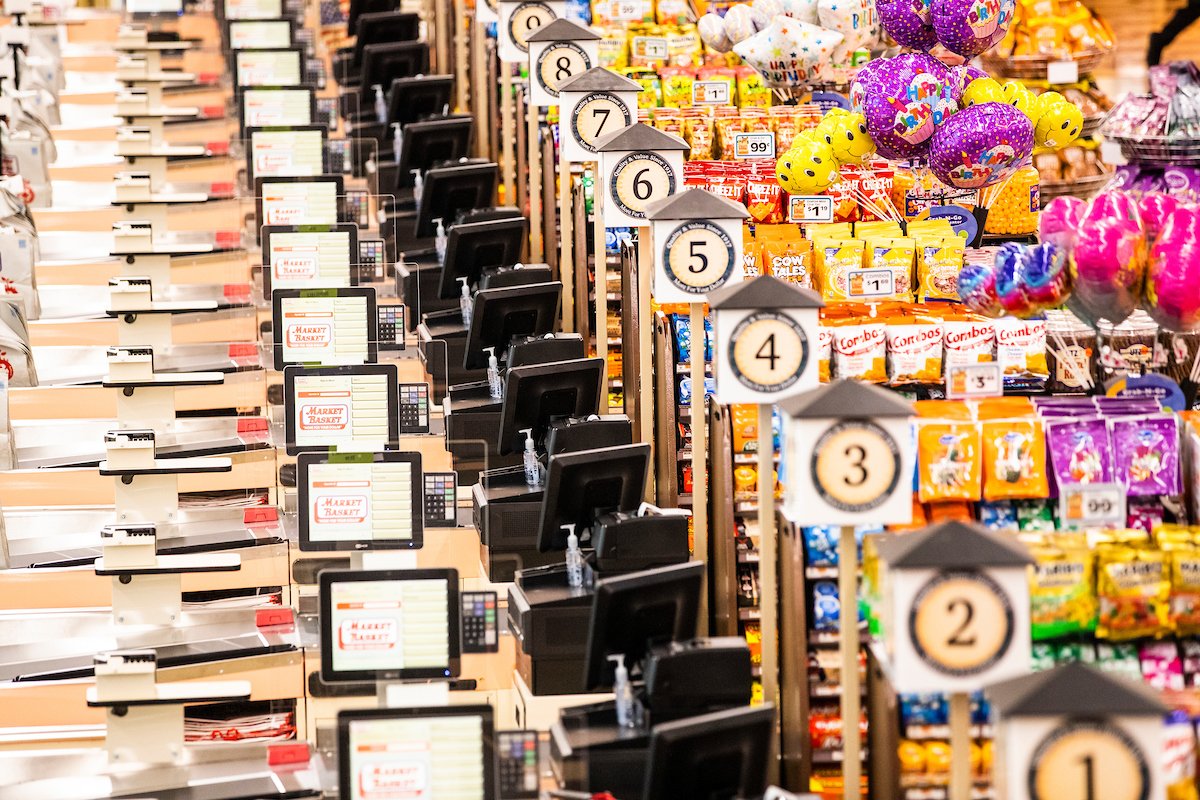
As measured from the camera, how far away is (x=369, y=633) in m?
4.91

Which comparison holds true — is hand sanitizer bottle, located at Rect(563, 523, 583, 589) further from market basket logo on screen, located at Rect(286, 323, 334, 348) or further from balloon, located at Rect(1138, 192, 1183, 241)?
balloon, located at Rect(1138, 192, 1183, 241)

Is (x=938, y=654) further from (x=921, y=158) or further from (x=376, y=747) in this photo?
(x=921, y=158)

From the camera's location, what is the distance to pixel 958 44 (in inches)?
276

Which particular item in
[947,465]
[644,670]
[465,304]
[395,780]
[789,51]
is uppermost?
[789,51]

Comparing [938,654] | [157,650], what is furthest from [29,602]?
[938,654]

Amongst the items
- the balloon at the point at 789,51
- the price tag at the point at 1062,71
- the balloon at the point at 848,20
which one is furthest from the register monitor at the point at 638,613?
the price tag at the point at 1062,71

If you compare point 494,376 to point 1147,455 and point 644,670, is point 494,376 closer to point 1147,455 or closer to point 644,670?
point 644,670

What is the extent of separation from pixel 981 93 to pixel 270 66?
5408 millimetres

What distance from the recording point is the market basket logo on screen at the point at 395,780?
14.5ft

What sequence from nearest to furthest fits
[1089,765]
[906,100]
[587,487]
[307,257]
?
[1089,765] < [587,487] < [906,100] < [307,257]

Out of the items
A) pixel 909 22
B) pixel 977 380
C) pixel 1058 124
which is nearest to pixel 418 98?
pixel 909 22

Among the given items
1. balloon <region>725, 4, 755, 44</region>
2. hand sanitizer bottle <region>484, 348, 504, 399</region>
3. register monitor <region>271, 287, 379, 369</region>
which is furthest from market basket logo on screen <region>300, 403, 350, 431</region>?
balloon <region>725, 4, 755, 44</region>

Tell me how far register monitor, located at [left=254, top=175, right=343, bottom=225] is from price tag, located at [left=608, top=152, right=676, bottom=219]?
234cm

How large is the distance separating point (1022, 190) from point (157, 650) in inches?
156
